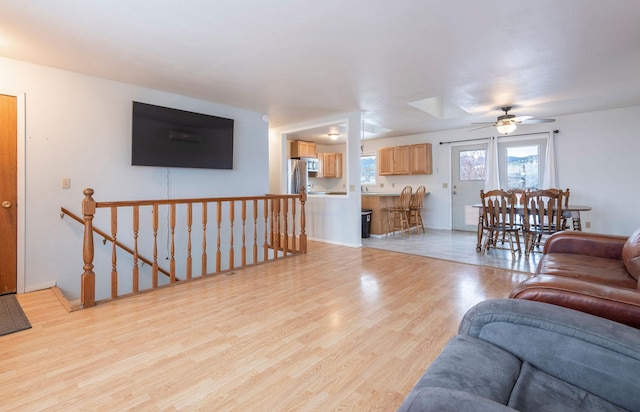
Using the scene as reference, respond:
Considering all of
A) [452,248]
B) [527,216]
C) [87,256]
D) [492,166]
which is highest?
[492,166]

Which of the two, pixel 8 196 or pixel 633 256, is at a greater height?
pixel 8 196

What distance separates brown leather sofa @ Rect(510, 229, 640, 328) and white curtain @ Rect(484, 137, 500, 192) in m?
4.10

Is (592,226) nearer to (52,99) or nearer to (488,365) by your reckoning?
(488,365)

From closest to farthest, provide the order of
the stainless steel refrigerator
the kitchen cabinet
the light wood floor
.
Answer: the light wood floor < the stainless steel refrigerator < the kitchen cabinet

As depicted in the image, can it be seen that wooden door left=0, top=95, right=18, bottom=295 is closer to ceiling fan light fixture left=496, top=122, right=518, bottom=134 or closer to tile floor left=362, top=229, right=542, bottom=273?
tile floor left=362, top=229, right=542, bottom=273

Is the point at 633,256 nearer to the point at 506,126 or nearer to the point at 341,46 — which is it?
the point at 341,46

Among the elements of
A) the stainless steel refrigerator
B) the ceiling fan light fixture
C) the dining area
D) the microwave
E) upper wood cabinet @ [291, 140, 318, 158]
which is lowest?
the dining area

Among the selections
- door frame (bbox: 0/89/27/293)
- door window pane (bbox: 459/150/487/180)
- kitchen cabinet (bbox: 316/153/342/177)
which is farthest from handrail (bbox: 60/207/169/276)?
door window pane (bbox: 459/150/487/180)

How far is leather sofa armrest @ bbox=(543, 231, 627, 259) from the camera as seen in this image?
2.49 m

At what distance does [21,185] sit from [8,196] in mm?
146

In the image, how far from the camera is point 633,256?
2.03m

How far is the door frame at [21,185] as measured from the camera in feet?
10.3

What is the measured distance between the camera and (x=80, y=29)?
8.19ft

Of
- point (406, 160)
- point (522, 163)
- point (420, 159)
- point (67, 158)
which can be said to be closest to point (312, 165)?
point (406, 160)
